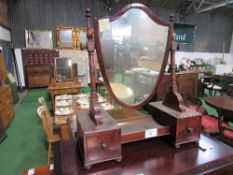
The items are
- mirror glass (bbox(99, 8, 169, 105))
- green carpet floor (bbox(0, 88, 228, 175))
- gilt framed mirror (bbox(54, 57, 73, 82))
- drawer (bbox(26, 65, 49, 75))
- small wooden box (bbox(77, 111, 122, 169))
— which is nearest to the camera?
small wooden box (bbox(77, 111, 122, 169))

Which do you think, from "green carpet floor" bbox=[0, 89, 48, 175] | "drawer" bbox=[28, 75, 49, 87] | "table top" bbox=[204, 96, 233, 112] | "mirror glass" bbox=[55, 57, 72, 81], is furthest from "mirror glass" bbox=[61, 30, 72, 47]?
"table top" bbox=[204, 96, 233, 112]

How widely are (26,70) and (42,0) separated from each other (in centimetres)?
271

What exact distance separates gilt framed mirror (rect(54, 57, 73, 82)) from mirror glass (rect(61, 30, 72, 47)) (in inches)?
113

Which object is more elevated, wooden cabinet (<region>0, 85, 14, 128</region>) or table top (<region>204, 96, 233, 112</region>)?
table top (<region>204, 96, 233, 112</region>)

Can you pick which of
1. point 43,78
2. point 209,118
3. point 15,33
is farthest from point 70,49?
point 209,118

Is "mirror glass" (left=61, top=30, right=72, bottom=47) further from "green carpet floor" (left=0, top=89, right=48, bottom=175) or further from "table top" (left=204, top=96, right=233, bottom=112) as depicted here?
"table top" (left=204, top=96, right=233, bottom=112)

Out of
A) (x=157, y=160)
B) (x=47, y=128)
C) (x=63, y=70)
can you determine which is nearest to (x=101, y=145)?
(x=157, y=160)

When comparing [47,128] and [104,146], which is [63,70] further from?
[104,146]

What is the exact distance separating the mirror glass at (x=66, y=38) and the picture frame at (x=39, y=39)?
0.45m

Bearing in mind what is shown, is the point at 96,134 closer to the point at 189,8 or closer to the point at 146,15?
the point at 146,15

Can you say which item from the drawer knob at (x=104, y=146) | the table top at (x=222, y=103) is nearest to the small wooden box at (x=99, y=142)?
the drawer knob at (x=104, y=146)

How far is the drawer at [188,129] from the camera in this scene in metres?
0.87

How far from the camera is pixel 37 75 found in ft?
20.8

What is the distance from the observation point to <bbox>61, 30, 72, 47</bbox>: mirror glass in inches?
263
